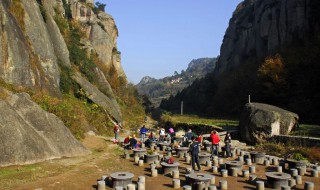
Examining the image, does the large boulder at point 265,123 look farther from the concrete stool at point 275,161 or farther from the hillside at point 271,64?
the hillside at point 271,64

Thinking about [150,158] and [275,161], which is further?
[275,161]

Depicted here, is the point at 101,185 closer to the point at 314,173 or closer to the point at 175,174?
the point at 175,174

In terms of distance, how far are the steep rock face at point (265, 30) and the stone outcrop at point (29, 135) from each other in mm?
47593

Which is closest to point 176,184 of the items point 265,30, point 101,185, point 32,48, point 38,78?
point 101,185

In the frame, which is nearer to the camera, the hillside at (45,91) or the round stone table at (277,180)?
the round stone table at (277,180)

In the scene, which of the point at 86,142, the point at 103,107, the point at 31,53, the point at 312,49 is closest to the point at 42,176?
the point at 86,142

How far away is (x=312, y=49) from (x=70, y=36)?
113ft

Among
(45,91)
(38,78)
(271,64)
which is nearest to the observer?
(38,78)

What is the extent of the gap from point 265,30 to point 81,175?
198 ft

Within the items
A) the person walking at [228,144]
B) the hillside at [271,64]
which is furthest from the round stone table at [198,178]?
the hillside at [271,64]

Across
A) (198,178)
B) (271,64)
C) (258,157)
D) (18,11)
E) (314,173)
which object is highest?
(18,11)

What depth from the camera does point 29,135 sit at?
16703 mm

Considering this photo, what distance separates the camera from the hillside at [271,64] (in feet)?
140

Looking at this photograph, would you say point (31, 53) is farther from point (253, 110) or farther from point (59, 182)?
point (253, 110)
